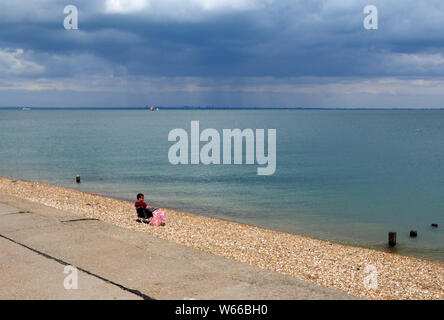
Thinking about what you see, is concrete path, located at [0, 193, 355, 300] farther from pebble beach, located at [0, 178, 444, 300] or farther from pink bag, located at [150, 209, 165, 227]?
pink bag, located at [150, 209, 165, 227]

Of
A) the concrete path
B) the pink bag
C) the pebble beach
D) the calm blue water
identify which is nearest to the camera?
the concrete path

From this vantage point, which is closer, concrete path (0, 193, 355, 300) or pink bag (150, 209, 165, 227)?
concrete path (0, 193, 355, 300)

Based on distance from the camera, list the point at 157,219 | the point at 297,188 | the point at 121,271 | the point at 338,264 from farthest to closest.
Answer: the point at 297,188 < the point at 157,219 < the point at 338,264 < the point at 121,271

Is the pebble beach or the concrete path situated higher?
the concrete path

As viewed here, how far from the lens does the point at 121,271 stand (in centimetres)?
693

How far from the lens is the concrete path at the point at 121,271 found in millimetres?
6044

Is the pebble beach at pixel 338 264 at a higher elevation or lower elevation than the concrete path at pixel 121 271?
lower

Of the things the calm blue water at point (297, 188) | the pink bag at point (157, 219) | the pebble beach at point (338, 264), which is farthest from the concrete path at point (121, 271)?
the calm blue water at point (297, 188)

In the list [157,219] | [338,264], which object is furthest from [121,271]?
[157,219]

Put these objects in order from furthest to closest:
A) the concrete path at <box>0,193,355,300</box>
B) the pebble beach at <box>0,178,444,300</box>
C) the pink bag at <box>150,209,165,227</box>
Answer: the pink bag at <box>150,209,165,227</box> → the pebble beach at <box>0,178,444,300</box> → the concrete path at <box>0,193,355,300</box>

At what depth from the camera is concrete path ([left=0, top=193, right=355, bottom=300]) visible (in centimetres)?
604

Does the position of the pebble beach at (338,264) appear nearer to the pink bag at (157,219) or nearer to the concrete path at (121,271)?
the pink bag at (157,219)

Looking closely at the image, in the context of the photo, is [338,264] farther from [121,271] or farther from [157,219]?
[121,271]

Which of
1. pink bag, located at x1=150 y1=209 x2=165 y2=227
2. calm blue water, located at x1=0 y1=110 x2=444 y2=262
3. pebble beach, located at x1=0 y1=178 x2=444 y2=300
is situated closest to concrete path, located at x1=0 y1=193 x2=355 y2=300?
pebble beach, located at x1=0 y1=178 x2=444 y2=300
